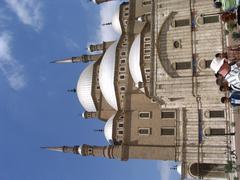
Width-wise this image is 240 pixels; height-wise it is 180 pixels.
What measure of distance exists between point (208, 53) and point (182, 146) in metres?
6.11

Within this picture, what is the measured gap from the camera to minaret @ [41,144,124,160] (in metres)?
29.2

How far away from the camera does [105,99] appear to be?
3425 centimetres

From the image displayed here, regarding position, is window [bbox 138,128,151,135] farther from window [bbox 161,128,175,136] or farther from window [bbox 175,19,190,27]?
window [bbox 175,19,190,27]

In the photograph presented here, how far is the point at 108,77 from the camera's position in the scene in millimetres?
31984

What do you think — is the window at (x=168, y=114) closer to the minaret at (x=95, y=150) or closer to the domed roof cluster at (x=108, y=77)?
the domed roof cluster at (x=108, y=77)

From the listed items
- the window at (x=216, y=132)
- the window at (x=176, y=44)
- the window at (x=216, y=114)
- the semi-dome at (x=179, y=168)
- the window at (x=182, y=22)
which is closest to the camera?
the window at (x=216, y=132)

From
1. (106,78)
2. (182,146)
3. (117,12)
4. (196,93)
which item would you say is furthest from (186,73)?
(117,12)

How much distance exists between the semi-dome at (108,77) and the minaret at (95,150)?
352cm

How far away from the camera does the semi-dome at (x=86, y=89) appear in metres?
35.8

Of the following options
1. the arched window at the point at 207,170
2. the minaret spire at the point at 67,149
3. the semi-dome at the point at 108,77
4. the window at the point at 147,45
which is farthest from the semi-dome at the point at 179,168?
the minaret spire at the point at 67,149

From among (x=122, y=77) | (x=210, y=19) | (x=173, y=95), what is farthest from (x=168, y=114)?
(x=210, y=19)

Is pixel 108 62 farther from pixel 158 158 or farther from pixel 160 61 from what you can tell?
pixel 158 158

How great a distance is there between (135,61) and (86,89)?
7.68 meters

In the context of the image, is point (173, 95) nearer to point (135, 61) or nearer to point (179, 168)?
point (135, 61)
